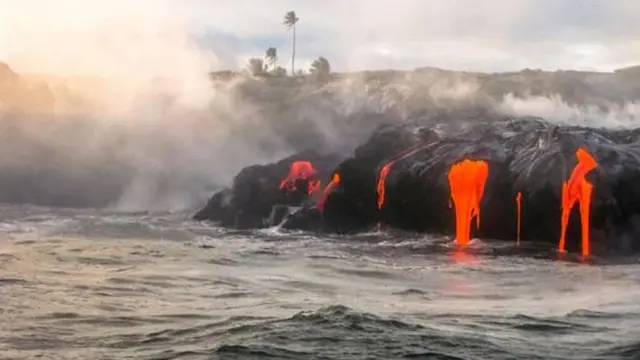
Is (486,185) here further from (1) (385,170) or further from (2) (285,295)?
(2) (285,295)

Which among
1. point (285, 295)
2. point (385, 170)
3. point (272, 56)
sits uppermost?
point (272, 56)

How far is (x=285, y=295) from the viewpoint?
758 centimetres

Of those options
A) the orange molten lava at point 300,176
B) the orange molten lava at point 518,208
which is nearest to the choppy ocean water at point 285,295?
the orange molten lava at point 518,208

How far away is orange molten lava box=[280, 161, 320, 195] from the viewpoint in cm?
940

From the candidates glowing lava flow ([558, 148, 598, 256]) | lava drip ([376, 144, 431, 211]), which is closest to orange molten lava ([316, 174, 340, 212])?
lava drip ([376, 144, 431, 211])

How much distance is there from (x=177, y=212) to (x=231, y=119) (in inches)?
44.6

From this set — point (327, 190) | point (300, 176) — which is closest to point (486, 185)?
point (327, 190)

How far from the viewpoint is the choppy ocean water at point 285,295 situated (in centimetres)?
631

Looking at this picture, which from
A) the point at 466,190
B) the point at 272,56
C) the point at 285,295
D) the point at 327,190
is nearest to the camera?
the point at 285,295

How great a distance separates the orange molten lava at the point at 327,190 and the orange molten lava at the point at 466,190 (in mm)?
1124

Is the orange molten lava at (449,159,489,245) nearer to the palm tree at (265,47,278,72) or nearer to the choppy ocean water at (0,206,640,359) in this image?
the choppy ocean water at (0,206,640,359)

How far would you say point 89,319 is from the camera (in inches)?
270

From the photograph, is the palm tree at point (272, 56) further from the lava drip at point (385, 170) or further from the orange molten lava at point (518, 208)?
the orange molten lava at point (518, 208)

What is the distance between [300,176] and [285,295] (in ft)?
6.99
